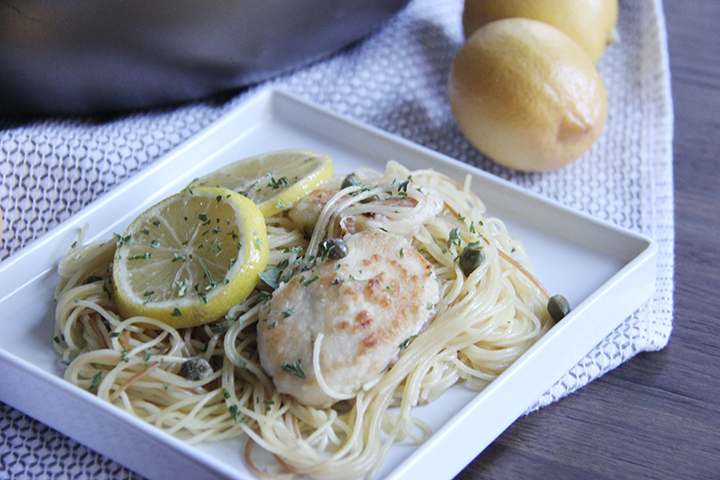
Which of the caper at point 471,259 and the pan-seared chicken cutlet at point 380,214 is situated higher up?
the pan-seared chicken cutlet at point 380,214

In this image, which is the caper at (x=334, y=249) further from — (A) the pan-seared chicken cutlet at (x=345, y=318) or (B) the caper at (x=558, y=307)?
(B) the caper at (x=558, y=307)

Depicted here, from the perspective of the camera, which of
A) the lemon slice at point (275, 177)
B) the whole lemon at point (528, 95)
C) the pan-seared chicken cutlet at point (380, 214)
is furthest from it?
the whole lemon at point (528, 95)

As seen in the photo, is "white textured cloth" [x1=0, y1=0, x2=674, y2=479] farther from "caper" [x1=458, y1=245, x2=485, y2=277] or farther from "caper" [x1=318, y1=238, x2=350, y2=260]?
"caper" [x1=318, y1=238, x2=350, y2=260]

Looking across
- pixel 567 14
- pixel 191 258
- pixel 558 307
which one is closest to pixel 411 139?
pixel 567 14

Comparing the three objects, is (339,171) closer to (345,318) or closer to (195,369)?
(345,318)

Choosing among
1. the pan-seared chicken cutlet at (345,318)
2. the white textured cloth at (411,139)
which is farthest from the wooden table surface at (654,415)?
the pan-seared chicken cutlet at (345,318)

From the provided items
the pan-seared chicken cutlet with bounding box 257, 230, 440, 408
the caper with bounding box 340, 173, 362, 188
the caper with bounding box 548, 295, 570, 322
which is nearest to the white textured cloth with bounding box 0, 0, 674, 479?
the caper with bounding box 548, 295, 570, 322
